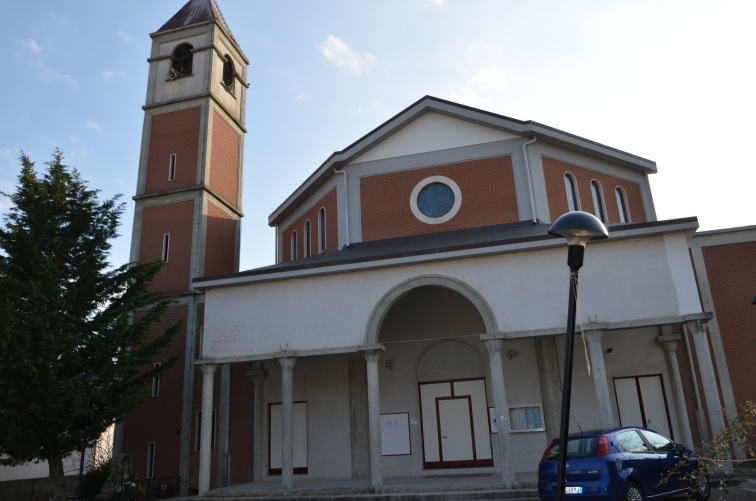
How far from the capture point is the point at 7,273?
53.7 feet

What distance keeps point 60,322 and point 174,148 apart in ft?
37.5

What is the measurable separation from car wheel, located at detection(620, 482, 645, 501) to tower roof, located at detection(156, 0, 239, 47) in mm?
24649

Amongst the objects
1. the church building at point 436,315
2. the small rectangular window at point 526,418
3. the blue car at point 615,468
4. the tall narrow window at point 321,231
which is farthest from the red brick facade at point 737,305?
the tall narrow window at point 321,231

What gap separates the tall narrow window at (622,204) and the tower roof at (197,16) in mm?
18387

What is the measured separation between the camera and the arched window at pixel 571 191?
20250 mm

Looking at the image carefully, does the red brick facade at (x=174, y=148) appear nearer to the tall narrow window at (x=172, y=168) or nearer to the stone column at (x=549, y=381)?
the tall narrow window at (x=172, y=168)

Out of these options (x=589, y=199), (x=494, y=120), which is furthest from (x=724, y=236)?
(x=494, y=120)

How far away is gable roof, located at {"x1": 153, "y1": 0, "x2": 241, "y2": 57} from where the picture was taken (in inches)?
1086

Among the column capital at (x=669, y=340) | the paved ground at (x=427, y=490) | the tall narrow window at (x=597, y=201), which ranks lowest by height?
the paved ground at (x=427, y=490)

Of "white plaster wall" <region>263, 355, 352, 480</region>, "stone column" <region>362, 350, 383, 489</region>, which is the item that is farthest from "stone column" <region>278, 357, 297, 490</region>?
"white plaster wall" <region>263, 355, 352, 480</region>

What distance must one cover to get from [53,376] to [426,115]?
1399cm

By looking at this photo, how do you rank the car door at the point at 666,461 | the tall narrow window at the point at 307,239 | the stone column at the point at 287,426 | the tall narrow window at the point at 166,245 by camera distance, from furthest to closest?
the tall narrow window at the point at 166,245
the tall narrow window at the point at 307,239
the stone column at the point at 287,426
the car door at the point at 666,461

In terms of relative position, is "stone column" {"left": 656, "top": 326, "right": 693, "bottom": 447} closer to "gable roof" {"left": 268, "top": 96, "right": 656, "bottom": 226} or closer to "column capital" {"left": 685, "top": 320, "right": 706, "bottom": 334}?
"column capital" {"left": 685, "top": 320, "right": 706, "bottom": 334}

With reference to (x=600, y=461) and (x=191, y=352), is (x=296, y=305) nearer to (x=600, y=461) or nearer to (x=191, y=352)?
(x=191, y=352)
